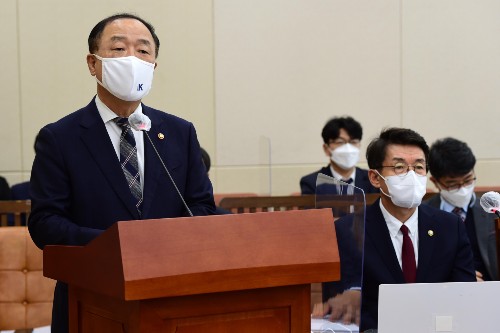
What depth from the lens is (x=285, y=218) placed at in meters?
1.72

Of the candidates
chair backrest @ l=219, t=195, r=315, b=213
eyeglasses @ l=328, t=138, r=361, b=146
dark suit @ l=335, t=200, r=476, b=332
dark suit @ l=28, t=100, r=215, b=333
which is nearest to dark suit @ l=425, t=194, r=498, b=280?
dark suit @ l=335, t=200, r=476, b=332

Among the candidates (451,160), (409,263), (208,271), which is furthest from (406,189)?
(208,271)

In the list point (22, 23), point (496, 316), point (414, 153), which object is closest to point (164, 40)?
point (22, 23)

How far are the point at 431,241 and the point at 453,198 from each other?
0.96 meters

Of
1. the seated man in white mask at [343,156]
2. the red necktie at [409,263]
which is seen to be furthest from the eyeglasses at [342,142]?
the red necktie at [409,263]

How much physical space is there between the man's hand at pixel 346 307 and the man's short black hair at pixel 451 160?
1635 millimetres

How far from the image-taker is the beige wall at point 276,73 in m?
5.99

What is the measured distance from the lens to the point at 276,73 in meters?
6.20

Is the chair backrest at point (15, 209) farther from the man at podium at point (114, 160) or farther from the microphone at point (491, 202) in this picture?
the microphone at point (491, 202)

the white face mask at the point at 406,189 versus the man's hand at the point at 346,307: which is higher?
the white face mask at the point at 406,189

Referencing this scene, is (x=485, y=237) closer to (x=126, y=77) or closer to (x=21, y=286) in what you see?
(x=21, y=286)

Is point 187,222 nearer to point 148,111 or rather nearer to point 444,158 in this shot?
point 148,111

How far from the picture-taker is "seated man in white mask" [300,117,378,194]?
5.11 metres

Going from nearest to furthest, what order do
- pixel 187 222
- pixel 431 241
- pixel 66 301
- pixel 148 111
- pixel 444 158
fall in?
pixel 187 222, pixel 66 301, pixel 148 111, pixel 431 241, pixel 444 158
